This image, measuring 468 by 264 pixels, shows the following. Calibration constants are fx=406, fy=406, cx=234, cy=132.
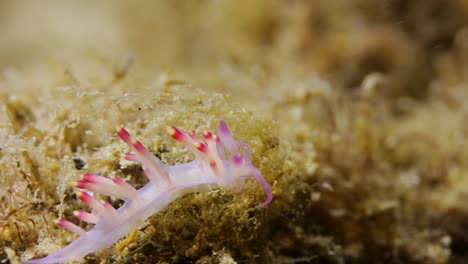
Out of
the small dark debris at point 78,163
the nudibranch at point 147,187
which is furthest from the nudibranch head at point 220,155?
the small dark debris at point 78,163

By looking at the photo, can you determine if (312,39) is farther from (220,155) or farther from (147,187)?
(147,187)

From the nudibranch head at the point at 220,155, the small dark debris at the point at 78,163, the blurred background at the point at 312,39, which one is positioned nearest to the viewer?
the nudibranch head at the point at 220,155

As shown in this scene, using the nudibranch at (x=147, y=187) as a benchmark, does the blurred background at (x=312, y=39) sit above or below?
above

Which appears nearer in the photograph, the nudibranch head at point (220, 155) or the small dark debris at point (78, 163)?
the nudibranch head at point (220, 155)

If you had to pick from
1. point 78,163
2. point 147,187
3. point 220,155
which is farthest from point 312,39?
point 147,187

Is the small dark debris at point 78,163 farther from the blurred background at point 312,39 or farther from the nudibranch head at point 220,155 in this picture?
the blurred background at point 312,39

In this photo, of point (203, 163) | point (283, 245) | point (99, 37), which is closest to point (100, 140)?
point (203, 163)

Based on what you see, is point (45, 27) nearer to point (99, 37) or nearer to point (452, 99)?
point (99, 37)

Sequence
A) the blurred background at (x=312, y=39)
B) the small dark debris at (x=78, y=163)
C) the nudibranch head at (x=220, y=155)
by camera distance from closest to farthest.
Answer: the nudibranch head at (x=220, y=155), the small dark debris at (x=78, y=163), the blurred background at (x=312, y=39)

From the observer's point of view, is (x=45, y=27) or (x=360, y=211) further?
(x=45, y=27)
